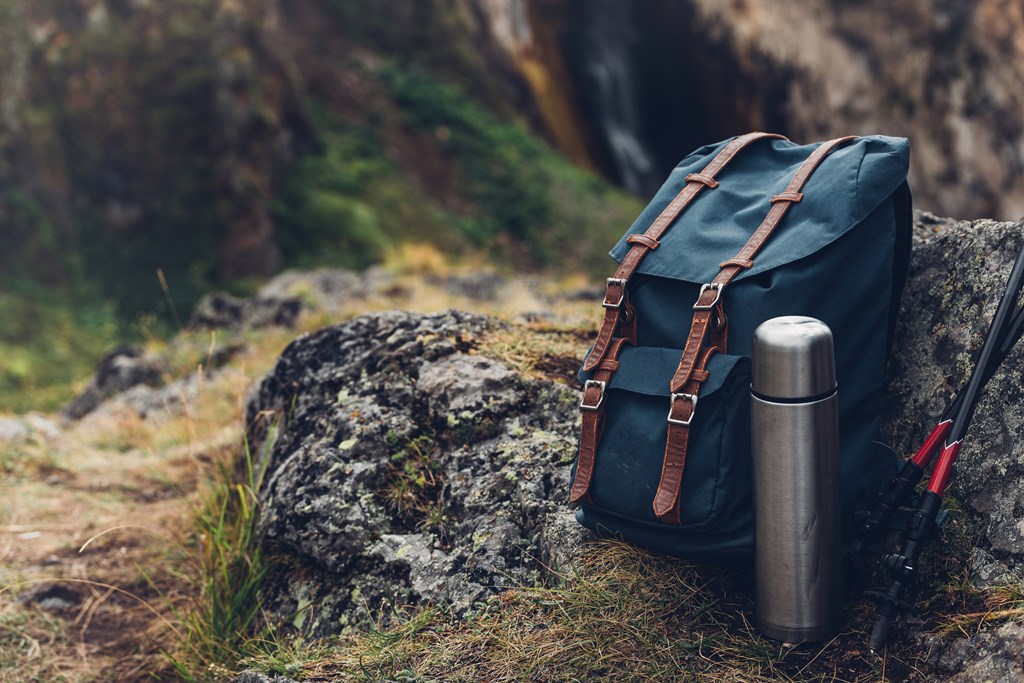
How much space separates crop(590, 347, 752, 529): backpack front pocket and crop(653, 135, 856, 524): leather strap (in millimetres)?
27

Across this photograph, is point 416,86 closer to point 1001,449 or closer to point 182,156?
point 182,156

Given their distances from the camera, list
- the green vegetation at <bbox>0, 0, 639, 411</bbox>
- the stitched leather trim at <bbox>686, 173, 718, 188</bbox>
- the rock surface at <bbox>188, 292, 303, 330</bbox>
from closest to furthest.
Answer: the stitched leather trim at <bbox>686, 173, 718, 188</bbox> → the rock surface at <bbox>188, 292, 303, 330</bbox> → the green vegetation at <bbox>0, 0, 639, 411</bbox>

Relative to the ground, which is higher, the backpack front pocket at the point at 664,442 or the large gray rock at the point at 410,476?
the backpack front pocket at the point at 664,442

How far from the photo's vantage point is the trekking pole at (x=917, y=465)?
1980mm

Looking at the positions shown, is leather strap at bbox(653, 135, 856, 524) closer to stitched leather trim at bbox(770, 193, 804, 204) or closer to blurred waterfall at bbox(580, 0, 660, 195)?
stitched leather trim at bbox(770, 193, 804, 204)

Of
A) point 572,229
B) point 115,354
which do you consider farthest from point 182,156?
point 572,229

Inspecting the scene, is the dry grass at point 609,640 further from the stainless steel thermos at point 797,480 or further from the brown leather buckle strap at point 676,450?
the brown leather buckle strap at point 676,450

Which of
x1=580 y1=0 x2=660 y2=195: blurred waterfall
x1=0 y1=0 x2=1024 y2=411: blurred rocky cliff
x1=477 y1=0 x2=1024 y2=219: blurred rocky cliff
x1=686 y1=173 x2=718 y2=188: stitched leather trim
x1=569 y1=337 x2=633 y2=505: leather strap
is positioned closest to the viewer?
x1=569 y1=337 x2=633 y2=505: leather strap

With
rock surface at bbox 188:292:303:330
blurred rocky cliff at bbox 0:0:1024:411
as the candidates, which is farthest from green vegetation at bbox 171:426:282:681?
blurred rocky cliff at bbox 0:0:1024:411

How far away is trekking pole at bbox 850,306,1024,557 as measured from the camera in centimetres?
198

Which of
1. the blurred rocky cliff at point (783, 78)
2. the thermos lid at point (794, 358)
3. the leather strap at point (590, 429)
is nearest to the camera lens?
the thermos lid at point (794, 358)

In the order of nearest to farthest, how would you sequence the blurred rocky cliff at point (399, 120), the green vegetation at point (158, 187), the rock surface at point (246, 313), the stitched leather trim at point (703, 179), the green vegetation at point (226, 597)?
the stitched leather trim at point (703, 179) → the green vegetation at point (226, 597) → the rock surface at point (246, 313) → the green vegetation at point (158, 187) → the blurred rocky cliff at point (399, 120)

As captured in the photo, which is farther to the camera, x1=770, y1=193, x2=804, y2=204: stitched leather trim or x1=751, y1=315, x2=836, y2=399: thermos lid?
x1=770, y1=193, x2=804, y2=204: stitched leather trim

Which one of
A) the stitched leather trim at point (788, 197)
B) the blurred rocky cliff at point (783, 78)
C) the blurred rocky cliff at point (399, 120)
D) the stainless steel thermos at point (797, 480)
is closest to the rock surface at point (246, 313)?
the blurred rocky cliff at point (399, 120)
